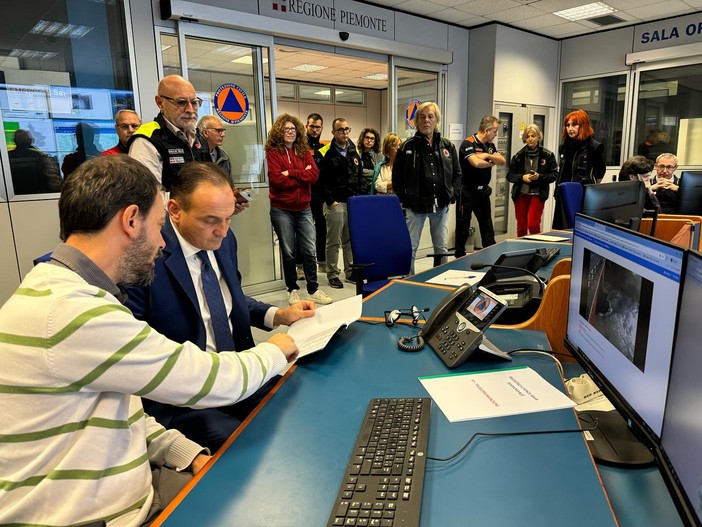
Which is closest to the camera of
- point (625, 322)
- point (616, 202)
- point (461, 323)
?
point (625, 322)

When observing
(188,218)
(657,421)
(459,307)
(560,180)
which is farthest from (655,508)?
(560,180)

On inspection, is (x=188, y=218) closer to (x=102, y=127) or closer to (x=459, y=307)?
(x=459, y=307)

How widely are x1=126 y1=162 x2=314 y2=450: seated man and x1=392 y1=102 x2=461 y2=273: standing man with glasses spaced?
2.55 m

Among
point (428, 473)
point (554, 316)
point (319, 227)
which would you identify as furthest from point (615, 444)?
point (319, 227)

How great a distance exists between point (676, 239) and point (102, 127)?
3740 millimetres

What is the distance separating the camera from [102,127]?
3.52 m

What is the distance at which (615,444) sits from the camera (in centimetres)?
96

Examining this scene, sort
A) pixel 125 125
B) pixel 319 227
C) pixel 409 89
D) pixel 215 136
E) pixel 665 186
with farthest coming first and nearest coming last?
pixel 409 89
pixel 319 227
pixel 215 136
pixel 665 186
pixel 125 125

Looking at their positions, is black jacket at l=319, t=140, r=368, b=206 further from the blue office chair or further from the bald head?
the bald head

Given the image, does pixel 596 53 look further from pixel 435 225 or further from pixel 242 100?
pixel 242 100

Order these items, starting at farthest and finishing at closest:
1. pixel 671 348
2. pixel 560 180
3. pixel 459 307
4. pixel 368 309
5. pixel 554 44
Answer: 1. pixel 554 44
2. pixel 560 180
3. pixel 368 309
4. pixel 459 307
5. pixel 671 348

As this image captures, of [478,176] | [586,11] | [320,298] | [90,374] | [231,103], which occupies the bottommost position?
[320,298]

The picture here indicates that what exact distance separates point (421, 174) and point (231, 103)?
1.83 metres

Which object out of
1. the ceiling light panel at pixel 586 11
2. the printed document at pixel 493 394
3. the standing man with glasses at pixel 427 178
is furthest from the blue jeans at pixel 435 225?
the ceiling light panel at pixel 586 11
